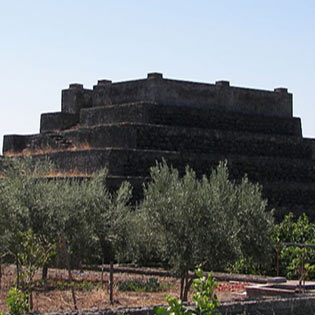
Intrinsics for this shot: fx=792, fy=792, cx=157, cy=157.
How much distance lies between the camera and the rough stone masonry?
30656 mm

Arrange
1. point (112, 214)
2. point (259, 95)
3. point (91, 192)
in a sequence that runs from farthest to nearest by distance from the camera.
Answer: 1. point (259, 95)
2. point (112, 214)
3. point (91, 192)

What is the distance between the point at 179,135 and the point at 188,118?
188 cm

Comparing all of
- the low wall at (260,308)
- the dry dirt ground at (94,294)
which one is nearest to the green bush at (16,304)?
the low wall at (260,308)

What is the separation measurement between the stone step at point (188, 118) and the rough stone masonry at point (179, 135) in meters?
0.04

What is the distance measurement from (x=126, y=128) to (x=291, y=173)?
8.45 meters

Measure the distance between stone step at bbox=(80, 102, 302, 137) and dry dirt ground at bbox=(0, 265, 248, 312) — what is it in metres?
10.3

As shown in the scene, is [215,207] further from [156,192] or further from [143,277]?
[143,277]

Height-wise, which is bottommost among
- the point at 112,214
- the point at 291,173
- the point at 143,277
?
the point at 143,277

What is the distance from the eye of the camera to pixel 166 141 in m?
31.7

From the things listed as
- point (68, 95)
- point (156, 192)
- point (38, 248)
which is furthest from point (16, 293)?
point (68, 95)

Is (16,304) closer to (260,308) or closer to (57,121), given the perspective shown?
(260,308)

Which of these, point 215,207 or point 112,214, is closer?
point 215,207

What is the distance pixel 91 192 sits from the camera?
1880cm

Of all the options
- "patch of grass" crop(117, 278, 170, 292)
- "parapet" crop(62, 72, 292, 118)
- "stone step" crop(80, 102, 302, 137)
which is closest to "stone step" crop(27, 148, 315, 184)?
"stone step" crop(80, 102, 302, 137)
